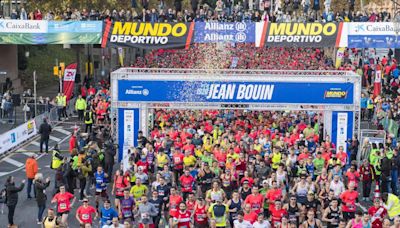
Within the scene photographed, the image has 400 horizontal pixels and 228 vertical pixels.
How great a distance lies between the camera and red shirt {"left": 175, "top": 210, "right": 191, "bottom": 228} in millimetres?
15742

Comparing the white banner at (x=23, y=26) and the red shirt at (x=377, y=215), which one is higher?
the white banner at (x=23, y=26)

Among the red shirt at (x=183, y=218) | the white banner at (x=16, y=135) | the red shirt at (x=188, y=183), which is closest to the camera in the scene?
the red shirt at (x=183, y=218)

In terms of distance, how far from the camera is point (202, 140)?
23.0 m

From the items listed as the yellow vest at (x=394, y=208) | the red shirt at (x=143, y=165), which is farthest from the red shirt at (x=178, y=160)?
the yellow vest at (x=394, y=208)

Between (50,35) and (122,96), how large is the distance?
11.8 m

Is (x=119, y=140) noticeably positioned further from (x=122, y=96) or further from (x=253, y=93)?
(x=253, y=93)

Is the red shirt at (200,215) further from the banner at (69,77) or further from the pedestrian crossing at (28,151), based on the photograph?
the banner at (69,77)

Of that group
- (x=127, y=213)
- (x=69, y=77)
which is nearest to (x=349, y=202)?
(x=127, y=213)

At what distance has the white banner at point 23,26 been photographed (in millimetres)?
35875

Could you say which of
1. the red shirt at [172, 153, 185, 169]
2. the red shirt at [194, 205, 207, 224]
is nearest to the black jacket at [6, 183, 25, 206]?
the red shirt at [194, 205, 207, 224]

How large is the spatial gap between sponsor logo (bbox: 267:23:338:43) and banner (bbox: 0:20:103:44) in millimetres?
8519

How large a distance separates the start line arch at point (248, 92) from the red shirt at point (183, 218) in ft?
30.3

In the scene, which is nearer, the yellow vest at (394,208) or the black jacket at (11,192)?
the yellow vest at (394,208)

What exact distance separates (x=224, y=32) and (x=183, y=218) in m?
20.4
